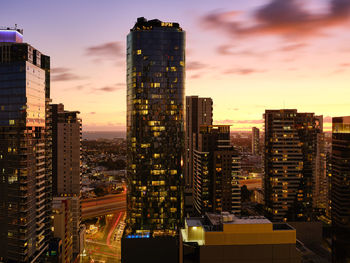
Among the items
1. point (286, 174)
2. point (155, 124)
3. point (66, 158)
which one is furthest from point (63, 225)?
point (286, 174)

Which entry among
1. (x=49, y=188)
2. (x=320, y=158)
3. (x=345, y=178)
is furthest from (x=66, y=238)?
(x=320, y=158)

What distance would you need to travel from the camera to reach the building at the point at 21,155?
7769 cm

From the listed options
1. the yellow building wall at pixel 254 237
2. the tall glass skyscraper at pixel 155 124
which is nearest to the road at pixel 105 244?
the tall glass skyscraper at pixel 155 124

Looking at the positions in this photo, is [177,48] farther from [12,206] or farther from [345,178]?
[345,178]

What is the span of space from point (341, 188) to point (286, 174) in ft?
108

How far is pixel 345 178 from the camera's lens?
404ft

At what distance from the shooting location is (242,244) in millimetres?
39781

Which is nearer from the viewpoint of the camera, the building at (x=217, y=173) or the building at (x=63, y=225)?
the building at (x=63, y=225)

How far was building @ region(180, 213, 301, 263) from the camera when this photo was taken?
39188 mm

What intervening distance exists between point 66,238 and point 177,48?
2781 inches

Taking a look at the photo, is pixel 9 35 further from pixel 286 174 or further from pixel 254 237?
pixel 286 174

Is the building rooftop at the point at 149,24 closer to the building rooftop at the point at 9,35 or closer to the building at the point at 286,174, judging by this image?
the building rooftop at the point at 9,35

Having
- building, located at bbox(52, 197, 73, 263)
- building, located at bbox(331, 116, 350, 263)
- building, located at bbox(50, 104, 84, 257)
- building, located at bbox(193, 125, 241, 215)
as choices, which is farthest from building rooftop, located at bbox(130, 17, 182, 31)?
building, located at bbox(331, 116, 350, 263)

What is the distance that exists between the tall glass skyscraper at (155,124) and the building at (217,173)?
33.3 metres
